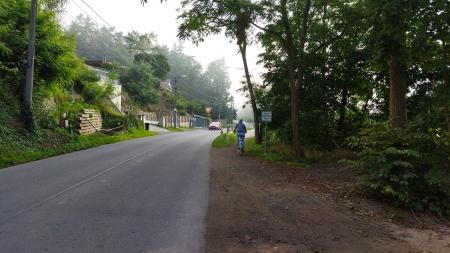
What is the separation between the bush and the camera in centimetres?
836

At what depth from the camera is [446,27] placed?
8.45 m

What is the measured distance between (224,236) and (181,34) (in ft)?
40.0

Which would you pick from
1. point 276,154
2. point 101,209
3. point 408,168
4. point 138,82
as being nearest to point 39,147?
point 276,154

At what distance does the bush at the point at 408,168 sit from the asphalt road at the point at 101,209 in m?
3.92

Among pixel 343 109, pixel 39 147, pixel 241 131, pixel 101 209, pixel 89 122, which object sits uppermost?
pixel 343 109

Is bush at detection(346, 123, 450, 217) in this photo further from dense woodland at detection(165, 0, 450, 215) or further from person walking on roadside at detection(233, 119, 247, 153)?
person walking on roadside at detection(233, 119, 247, 153)

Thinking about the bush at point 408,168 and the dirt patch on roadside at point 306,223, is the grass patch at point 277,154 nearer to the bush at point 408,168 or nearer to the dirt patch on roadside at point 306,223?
the dirt patch on roadside at point 306,223

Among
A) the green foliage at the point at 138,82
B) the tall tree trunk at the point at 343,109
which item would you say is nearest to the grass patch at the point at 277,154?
the tall tree trunk at the point at 343,109

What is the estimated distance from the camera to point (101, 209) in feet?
24.7

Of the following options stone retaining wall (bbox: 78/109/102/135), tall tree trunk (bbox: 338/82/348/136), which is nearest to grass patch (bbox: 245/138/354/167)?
tall tree trunk (bbox: 338/82/348/136)

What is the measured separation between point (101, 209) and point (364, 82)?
14.4 m

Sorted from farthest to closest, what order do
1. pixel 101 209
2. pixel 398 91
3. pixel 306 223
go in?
1. pixel 398 91
2. pixel 101 209
3. pixel 306 223

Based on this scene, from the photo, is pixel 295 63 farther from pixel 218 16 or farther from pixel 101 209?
pixel 101 209

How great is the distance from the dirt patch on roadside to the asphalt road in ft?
1.64
